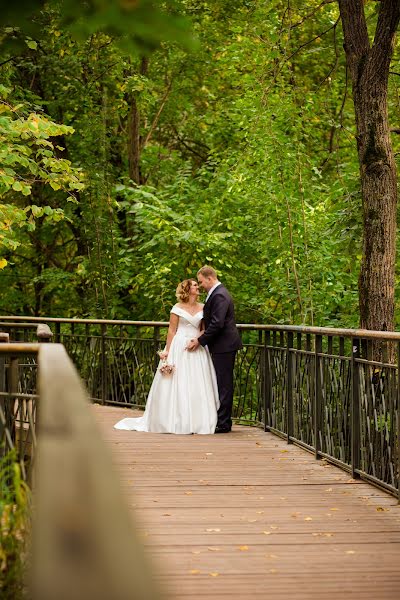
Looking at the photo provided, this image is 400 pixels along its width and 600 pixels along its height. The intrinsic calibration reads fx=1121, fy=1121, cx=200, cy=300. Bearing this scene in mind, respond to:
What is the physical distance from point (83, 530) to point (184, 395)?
36.2 feet

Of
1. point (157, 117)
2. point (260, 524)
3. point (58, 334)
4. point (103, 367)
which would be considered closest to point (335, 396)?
point (260, 524)

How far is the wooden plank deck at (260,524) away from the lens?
5.39 meters

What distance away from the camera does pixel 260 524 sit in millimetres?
7027

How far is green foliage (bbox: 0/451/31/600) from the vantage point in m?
4.45

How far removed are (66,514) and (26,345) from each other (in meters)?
4.27

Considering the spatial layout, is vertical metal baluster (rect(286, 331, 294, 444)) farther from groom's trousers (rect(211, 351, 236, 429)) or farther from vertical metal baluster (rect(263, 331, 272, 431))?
groom's trousers (rect(211, 351, 236, 429))

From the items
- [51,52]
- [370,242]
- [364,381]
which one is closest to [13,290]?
[51,52]

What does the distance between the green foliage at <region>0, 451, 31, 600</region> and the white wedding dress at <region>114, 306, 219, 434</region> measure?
24.9 feet

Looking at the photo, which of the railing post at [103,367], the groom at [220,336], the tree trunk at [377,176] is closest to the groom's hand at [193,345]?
the groom at [220,336]

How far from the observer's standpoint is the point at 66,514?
72.1 inches

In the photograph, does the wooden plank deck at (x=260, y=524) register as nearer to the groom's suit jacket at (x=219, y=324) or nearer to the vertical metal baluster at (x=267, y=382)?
the vertical metal baluster at (x=267, y=382)

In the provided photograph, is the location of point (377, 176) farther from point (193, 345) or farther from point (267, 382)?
point (193, 345)

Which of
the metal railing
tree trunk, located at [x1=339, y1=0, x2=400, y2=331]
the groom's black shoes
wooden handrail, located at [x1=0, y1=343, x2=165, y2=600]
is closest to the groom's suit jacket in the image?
the metal railing

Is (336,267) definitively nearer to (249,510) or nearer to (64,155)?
(64,155)
